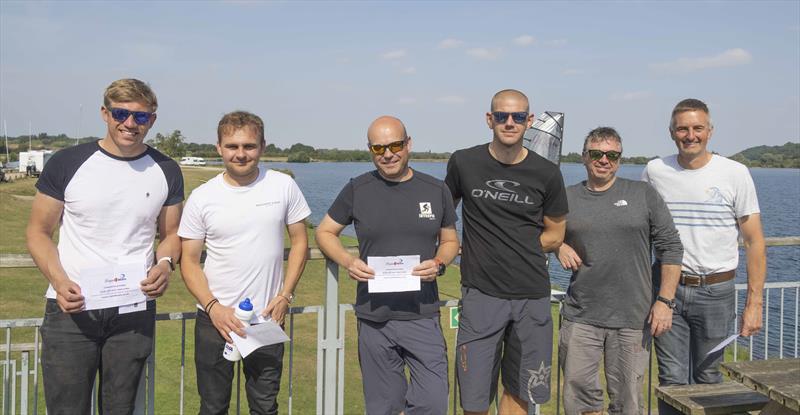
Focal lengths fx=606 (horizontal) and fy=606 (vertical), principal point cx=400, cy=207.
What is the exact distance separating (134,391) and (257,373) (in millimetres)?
664

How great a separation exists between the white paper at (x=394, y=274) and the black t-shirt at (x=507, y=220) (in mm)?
471

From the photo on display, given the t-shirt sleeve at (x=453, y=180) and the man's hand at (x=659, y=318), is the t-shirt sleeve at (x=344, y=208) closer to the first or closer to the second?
the t-shirt sleeve at (x=453, y=180)

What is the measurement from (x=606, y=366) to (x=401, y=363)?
57.2 inches

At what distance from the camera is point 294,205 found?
11.4 feet

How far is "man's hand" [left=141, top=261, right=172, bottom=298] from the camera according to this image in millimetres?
3201

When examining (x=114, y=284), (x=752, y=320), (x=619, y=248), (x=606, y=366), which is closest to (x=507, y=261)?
(x=619, y=248)

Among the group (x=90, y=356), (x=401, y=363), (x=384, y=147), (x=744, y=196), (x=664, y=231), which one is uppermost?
(x=384, y=147)

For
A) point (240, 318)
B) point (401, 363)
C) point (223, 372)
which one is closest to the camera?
point (240, 318)

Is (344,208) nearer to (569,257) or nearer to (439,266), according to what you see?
(439,266)

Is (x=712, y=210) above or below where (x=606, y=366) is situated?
above

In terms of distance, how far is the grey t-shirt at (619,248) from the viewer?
3.88m

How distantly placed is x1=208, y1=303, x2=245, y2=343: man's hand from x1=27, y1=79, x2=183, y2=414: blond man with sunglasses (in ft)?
1.06

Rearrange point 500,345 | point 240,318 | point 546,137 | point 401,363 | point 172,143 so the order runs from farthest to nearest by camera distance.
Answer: point 172,143, point 546,137, point 500,345, point 401,363, point 240,318

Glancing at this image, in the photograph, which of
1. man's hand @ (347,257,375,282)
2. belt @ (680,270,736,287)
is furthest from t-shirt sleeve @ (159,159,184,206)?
belt @ (680,270,736,287)
